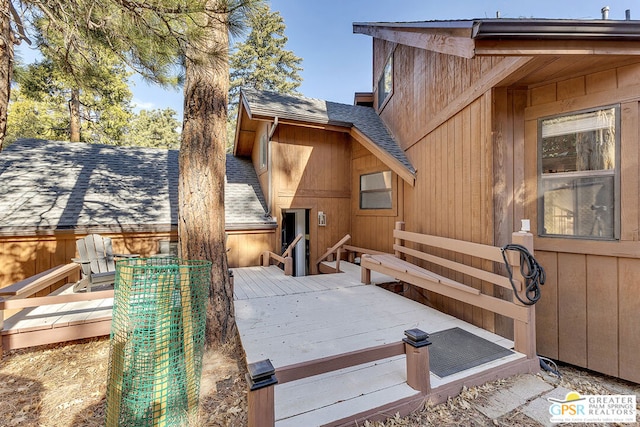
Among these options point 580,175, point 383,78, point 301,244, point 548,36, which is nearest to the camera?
point 548,36

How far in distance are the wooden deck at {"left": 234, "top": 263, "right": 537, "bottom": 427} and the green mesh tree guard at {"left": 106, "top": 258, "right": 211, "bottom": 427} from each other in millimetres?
801

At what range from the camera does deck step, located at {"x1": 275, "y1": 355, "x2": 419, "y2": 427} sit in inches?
81.1

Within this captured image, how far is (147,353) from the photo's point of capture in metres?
1.99

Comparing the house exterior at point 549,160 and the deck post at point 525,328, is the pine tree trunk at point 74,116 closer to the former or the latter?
the house exterior at point 549,160

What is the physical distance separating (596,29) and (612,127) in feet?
3.55

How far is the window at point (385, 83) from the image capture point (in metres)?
7.43

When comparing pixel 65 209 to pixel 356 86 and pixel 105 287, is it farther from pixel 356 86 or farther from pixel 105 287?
pixel 356 86

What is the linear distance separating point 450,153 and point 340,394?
3.73 metres

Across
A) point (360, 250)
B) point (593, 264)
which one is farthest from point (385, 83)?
point (593, 264)

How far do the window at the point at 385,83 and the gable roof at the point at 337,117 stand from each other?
20.3 inches

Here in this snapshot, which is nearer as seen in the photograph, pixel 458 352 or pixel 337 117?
pixel 458 352

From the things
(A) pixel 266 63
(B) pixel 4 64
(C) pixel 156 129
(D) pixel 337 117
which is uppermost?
(A) pixel 266 63

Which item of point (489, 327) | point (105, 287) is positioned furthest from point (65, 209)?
point (489, 327)

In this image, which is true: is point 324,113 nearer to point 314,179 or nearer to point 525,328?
point 314,179
